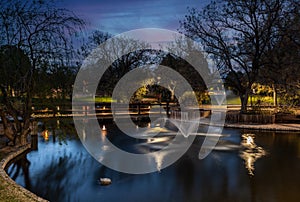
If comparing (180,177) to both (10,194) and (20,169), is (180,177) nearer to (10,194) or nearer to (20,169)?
(10,194)

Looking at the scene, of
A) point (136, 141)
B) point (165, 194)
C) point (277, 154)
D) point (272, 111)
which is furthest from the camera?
point (272, 111)

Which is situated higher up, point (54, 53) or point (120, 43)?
point (120, 43)

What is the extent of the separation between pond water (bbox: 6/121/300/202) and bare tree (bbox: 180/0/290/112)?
32.2ft

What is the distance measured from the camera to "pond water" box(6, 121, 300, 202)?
677cm

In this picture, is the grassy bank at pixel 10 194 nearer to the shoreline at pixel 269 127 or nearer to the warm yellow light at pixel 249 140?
the warm yellow light at pixel 249 140

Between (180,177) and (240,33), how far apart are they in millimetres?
15450

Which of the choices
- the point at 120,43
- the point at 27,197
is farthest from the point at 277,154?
the point at 120,43

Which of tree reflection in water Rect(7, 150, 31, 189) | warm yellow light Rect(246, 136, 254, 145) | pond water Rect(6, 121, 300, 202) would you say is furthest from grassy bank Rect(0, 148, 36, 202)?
warm yellow light Rect(246, 136, 254, 145)

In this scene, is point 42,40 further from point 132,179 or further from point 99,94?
point 99,94

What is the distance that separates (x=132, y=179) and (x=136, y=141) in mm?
5711

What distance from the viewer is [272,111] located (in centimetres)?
1988

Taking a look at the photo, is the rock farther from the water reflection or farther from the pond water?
the water reflection

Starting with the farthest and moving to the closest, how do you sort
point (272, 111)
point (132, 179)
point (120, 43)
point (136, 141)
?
point (120, 43), point (272, 111), point (136, 141), point (132, 179)

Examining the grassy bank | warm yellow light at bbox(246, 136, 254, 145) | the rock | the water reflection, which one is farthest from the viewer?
warm yellow light at bbox(246, 136, 254, 145)
